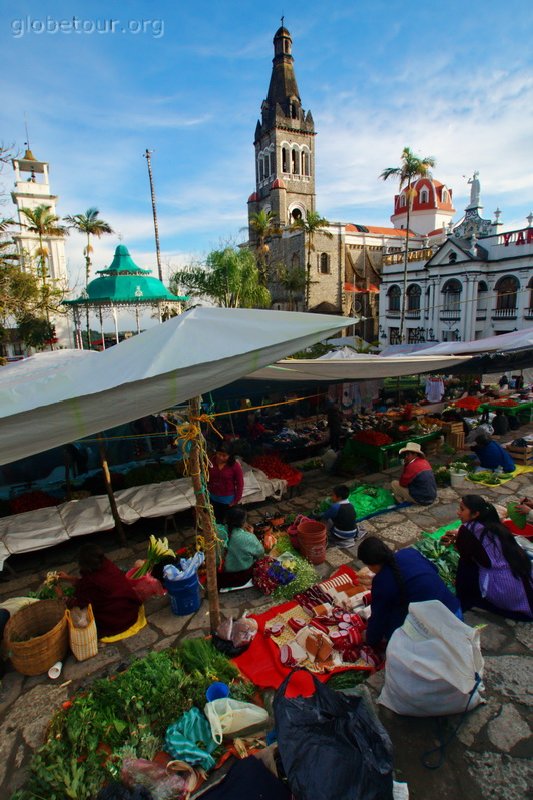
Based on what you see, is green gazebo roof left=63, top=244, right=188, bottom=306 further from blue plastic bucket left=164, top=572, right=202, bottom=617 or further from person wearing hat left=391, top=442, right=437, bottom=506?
blue plastic bucket left=164, top=572, right=202, bottom=617

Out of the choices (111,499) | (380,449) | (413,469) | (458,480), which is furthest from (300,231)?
(111,499)

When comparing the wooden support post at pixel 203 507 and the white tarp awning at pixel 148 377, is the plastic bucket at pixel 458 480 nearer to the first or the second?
the white tarp awning at pixel 148 377

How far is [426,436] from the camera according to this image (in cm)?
938

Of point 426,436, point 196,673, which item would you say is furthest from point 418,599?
point 426,436

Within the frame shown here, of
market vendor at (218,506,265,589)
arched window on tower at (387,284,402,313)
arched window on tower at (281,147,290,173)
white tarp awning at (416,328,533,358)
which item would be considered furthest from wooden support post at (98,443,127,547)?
arched window on tower at (281,147,290,173)

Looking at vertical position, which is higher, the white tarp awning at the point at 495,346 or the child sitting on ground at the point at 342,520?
the white tarp awning at the point at 495,346

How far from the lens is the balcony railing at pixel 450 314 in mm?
26430

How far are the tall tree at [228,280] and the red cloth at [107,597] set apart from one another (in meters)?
20.0

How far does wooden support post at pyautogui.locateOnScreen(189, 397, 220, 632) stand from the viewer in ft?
12.1

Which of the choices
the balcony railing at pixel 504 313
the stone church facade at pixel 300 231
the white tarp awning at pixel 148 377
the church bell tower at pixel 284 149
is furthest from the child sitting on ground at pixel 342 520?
the church bell tower at pixel 284 149

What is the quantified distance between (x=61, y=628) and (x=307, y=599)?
246cm

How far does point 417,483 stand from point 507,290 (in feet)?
73.7

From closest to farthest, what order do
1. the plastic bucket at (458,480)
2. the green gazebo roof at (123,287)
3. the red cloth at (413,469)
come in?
the red cloth at (413,469) < the plastic bucket at (458,480) < the green gazebo roof at (123,287)

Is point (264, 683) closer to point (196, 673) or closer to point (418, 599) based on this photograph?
point (196, 673)
